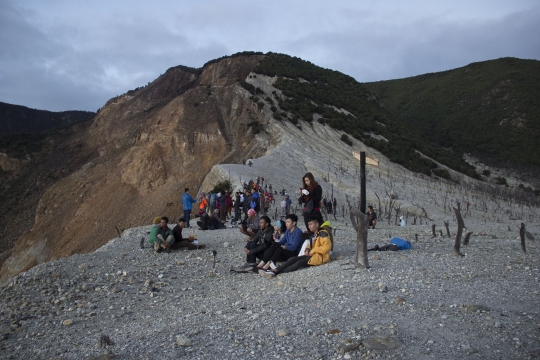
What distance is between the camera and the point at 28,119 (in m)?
80.9

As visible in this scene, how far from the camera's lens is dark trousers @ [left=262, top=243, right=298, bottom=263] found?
8625 mm

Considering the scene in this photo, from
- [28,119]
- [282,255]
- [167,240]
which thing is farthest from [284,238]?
[28,119]

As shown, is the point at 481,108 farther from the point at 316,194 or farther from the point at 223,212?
the point at 316,194

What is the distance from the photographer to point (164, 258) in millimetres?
10539

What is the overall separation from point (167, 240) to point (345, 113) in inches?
1475

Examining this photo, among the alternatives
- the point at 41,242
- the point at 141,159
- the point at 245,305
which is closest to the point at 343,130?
the point at 141,159

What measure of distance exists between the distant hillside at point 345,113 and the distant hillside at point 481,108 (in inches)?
420

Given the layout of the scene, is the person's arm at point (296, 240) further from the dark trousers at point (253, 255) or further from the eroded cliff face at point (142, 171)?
the eroded cliff face at point (142, 171)

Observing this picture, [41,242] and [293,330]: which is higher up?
[293,330]

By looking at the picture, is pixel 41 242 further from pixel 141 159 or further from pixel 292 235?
pixel 292 235

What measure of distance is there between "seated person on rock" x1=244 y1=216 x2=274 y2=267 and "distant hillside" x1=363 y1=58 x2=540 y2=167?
50924 mm

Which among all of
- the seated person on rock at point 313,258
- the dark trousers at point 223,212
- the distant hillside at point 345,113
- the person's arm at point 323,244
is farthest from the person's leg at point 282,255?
the distant hillside at point 345,113

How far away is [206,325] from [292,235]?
133 inches

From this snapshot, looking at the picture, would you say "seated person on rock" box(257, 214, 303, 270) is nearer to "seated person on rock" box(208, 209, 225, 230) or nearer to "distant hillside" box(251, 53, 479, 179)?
"seated person on rock" box(208, 209, 225, 230)
